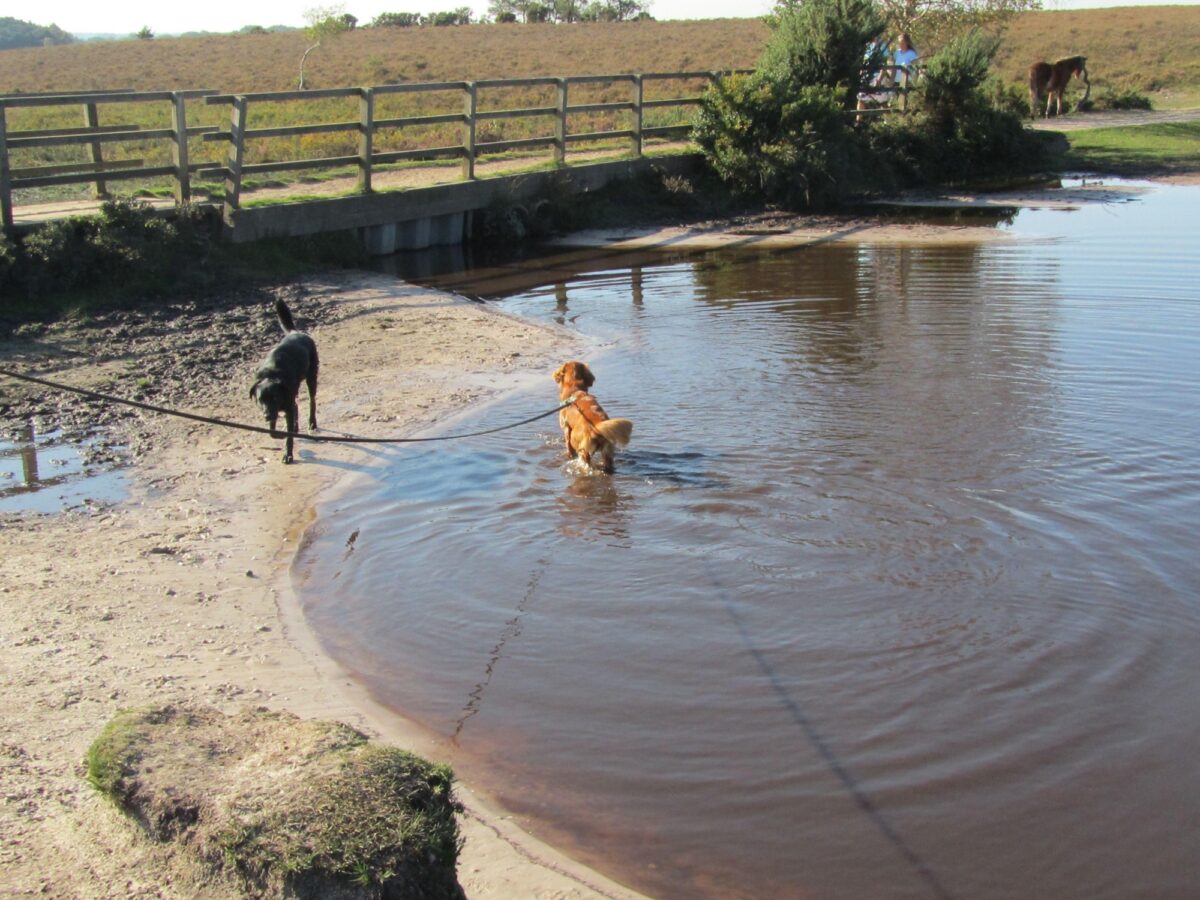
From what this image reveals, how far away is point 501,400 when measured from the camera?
9945 mm

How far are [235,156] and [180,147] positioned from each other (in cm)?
63

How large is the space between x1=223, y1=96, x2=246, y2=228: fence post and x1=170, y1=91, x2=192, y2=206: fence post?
481mm

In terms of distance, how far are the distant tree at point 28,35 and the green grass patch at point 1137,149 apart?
104508 mm

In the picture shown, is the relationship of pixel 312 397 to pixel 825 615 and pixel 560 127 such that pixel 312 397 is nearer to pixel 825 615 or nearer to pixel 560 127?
pixel 825 615

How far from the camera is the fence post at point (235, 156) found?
46.0 ft

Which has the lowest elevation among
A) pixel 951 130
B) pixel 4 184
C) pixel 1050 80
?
pixel 4 184

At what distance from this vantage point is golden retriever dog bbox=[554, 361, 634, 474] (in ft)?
24.7

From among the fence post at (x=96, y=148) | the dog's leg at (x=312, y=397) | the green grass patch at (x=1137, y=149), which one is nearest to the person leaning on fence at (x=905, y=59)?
the green grass patch at (x=1137, y=149)

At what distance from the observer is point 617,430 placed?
7488 millimetres

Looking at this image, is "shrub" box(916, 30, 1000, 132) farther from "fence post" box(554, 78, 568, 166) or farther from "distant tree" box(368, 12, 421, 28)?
"distant tree" box(368, 12, 421, 28)

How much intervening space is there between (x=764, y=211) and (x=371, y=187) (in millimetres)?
7667

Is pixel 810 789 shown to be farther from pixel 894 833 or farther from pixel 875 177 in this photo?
pixel 875 177

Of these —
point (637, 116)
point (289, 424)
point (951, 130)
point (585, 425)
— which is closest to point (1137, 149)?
point (951, 130)

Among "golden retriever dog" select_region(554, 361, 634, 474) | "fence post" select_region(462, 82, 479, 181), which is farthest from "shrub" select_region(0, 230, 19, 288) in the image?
"fence post" select_region(462, 82, 479, 181)
